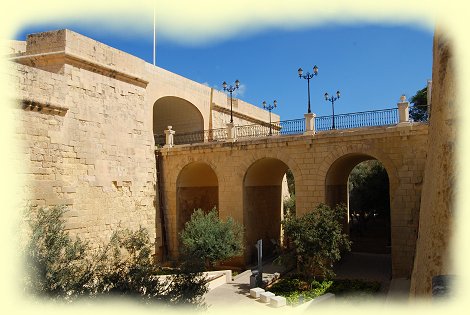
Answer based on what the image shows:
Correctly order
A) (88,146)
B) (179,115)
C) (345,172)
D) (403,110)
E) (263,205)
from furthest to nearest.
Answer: (179,115)
(263,205)
(345,172)
(88,146)
(403,110)

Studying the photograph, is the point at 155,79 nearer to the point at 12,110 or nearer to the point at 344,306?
the point at 12,110

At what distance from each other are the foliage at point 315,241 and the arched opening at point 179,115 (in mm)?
9696

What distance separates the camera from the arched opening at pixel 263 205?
15766mm

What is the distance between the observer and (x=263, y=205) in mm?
17203

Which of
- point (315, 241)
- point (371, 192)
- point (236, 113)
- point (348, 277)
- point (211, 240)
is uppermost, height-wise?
point (236, 113)

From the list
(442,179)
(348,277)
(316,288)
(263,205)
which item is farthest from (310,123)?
(442,179)

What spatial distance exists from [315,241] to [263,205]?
6065 mm

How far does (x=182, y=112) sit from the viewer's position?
66.2ft

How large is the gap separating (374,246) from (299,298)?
9888mm

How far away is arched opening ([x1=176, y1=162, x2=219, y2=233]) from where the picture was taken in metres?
17.0

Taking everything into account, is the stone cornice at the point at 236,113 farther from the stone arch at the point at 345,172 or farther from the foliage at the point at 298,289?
the foliage at the point at 298,289

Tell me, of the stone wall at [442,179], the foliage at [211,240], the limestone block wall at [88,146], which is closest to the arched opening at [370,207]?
the foliage at [211,240]

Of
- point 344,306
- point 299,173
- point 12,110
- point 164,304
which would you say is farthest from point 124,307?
point 299,173

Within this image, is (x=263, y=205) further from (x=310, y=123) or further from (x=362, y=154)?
(x=362, y=154)
